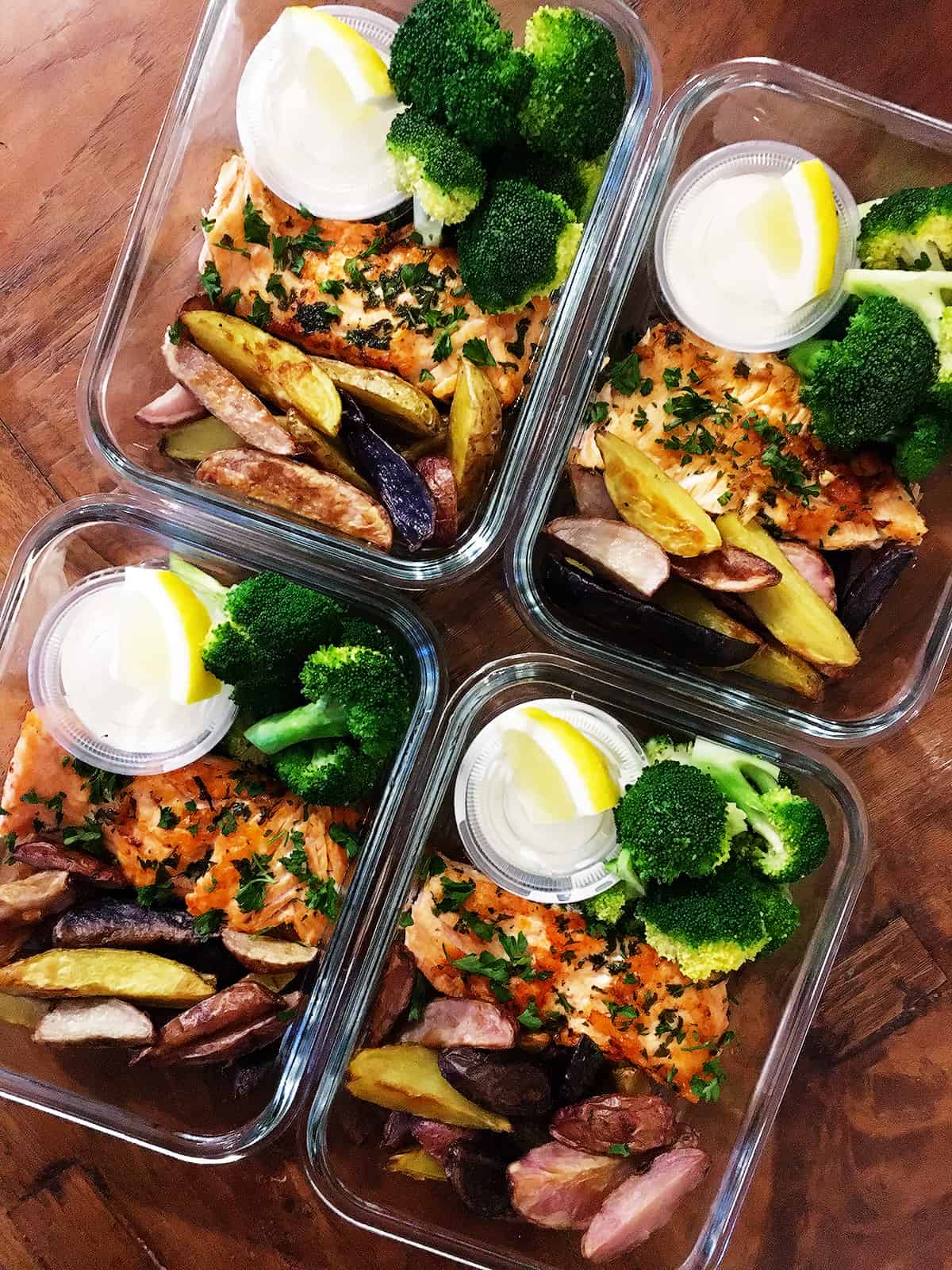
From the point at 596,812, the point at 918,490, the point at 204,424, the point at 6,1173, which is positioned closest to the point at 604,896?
the point at 596,812

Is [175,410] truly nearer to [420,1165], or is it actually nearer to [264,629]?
[264,629]

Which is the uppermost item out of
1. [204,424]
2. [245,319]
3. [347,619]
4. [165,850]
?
[245,319]

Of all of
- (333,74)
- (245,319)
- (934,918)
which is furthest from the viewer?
(934,918)

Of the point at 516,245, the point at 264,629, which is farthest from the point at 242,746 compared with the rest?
the point at 516,245

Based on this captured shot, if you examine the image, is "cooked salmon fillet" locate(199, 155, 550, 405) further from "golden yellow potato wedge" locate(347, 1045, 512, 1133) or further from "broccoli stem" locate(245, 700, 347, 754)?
"golden yellow potato wedge" locate(347, 1045, 512, 1133)

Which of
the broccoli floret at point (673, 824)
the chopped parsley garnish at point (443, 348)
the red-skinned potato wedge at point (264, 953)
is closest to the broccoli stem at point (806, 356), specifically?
the chopped parsley garnish at point (443, 348)

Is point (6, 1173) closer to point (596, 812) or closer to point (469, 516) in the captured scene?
point (596, 812)

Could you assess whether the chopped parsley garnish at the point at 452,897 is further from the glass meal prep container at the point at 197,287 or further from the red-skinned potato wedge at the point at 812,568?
the red-skinned potato wedge at the point at 812,568
